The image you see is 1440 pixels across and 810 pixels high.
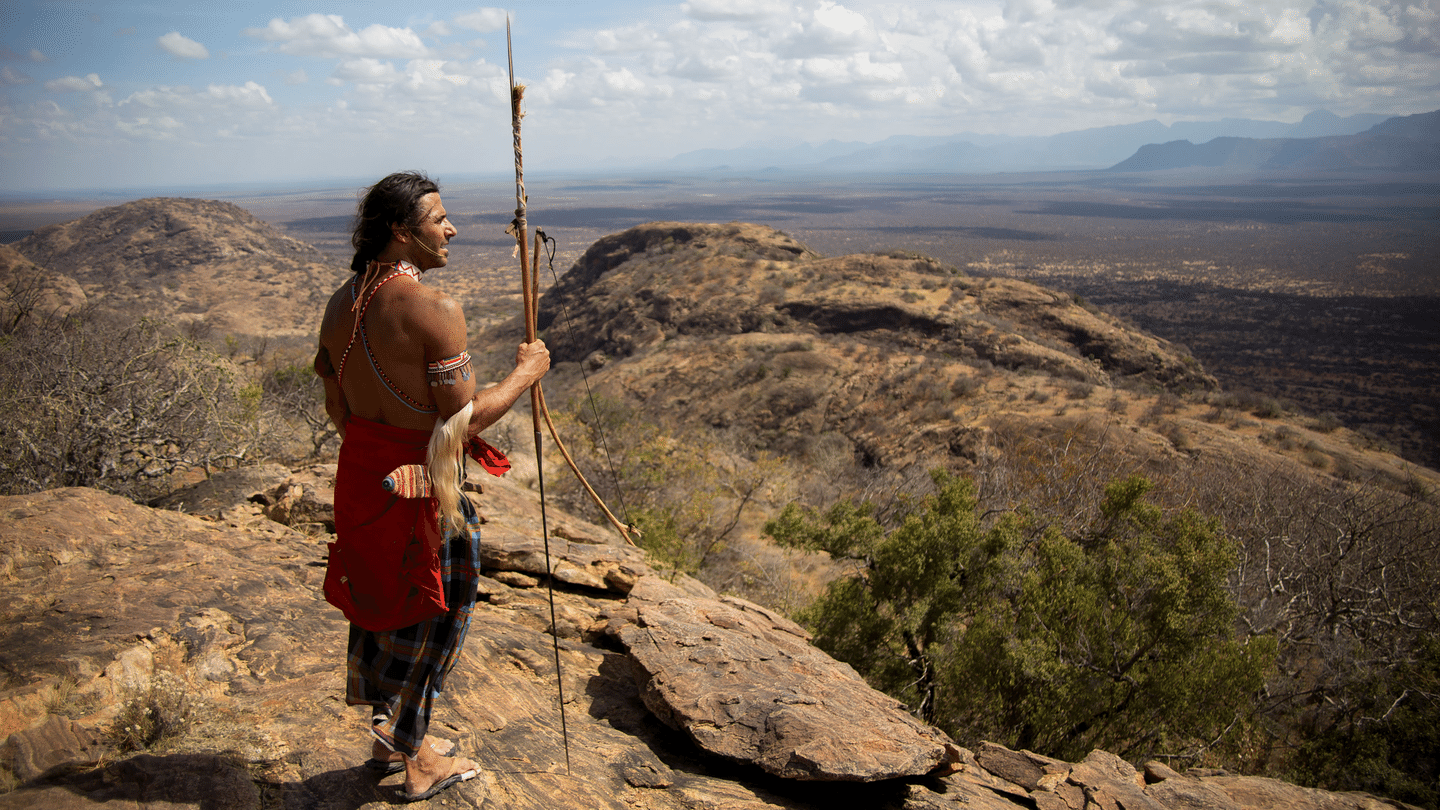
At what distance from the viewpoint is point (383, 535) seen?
2.43 m

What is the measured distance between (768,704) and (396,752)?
191 centimetres

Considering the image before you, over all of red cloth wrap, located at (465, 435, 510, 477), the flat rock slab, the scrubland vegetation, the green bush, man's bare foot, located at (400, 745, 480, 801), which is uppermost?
red cloth wrap, located at (465, 435, 510, 477)

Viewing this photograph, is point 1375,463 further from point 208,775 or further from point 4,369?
point 4,369

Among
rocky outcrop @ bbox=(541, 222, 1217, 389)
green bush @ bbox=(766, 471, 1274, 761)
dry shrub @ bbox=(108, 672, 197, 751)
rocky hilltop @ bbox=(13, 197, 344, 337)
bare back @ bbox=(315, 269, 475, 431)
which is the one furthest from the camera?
rocky hilltop @ bbox=(13, 197, 344, 337)

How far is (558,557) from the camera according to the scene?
5695mm

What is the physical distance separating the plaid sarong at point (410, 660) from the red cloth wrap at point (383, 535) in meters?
0.11

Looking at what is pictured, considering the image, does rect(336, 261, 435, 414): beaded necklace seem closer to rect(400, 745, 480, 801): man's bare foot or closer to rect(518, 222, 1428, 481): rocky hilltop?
rect(400, 745, 480, 801): man's bare foot

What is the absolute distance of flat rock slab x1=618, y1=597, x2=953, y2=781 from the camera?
3375 mm

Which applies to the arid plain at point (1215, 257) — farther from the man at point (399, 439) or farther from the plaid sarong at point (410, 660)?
the plaid sarong at point (410, 660)

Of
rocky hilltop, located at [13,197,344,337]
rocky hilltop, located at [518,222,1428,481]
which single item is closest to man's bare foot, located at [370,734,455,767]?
rocky hilltop, located at [518,222,1428,481]

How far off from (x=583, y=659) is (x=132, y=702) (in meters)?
2.36

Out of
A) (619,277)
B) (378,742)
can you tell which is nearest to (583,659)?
(378,742)

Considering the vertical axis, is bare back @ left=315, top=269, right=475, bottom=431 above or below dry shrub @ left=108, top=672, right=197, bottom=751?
above

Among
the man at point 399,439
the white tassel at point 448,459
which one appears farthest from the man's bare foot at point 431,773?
the white tassel at point 448,459
